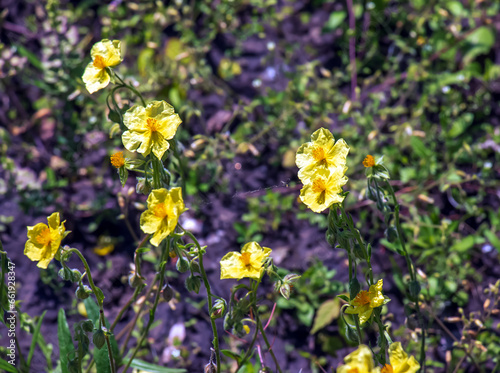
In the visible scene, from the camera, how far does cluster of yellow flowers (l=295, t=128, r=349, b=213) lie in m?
1.42

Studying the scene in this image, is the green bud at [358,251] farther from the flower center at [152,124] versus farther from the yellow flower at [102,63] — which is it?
the yellow flower at [102,63]

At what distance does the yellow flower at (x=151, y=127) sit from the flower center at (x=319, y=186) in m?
0.47

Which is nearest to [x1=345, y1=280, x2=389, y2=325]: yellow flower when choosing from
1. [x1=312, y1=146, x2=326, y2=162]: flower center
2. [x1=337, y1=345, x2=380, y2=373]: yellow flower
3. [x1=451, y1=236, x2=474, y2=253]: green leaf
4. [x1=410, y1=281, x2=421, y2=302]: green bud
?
[x1=337, y1=345, x2=380, y2=373]: yellow flower

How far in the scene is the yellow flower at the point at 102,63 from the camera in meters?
1.67

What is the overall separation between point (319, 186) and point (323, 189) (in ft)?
0.05

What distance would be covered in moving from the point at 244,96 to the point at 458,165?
157 cm

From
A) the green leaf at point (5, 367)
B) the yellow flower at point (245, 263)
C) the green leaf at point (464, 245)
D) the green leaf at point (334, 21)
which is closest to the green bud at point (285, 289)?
the yellow flower at point (245, 263)

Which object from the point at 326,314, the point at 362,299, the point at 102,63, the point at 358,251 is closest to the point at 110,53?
the point at 102,63

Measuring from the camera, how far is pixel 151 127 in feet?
4.93

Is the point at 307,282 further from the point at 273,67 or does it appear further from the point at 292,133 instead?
the point at 273,67

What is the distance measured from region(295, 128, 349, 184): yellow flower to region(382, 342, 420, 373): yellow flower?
0.60 m

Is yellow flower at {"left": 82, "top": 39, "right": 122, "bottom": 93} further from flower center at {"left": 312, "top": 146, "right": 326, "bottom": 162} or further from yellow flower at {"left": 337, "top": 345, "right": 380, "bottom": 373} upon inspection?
yellow flower at {"left": 337, "top": 345, "right": 380, "bottom": 373}

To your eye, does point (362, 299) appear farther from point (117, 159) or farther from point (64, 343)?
point (64, 343)

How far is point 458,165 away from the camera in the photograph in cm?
306
